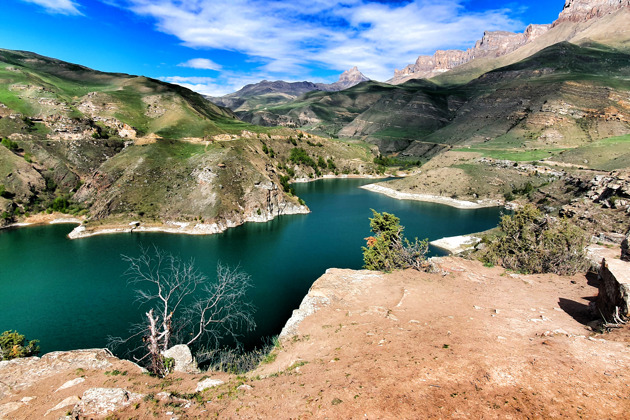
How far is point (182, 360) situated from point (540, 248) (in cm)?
3519

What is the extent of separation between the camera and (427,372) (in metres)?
14.0

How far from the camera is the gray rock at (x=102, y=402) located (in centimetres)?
1170

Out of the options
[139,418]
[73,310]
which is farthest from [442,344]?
[73,310]

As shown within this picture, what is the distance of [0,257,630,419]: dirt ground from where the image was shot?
1156 cm

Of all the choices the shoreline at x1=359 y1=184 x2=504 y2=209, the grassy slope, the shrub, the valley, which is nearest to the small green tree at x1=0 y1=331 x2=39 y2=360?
the valley

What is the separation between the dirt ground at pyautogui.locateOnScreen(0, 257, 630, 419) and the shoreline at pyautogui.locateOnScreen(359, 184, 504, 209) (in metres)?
79.5

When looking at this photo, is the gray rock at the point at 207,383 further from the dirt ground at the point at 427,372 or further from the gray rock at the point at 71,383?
the gray rock at the point at 71,383

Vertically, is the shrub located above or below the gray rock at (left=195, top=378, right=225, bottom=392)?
above

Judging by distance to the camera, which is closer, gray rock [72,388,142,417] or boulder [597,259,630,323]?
gray rock [72,388,142,417]

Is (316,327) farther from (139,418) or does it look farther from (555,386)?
(555,386)

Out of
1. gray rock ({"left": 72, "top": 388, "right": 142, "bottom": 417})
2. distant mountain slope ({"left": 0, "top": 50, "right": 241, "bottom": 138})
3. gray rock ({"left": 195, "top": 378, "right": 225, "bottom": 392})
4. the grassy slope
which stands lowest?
gray rock ({"left": 195, "top": 378, "right": 225, "bottom": 392})

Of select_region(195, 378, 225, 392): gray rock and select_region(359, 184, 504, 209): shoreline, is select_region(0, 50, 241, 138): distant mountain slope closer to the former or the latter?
select_region(359, 184, 504, 209): shoreline

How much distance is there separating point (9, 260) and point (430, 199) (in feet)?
365

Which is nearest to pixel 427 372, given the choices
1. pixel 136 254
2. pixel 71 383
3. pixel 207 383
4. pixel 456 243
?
pixel 207 383
